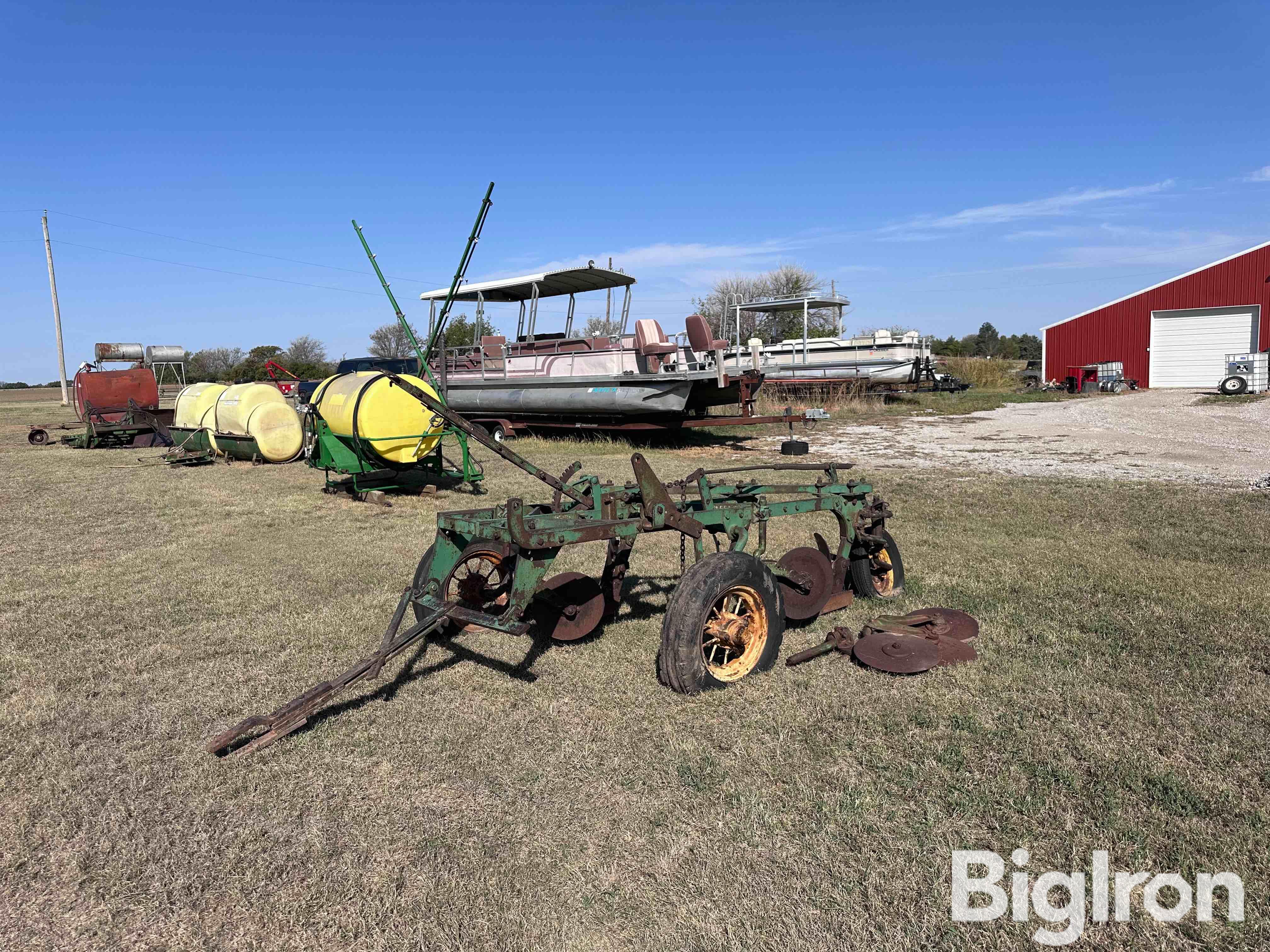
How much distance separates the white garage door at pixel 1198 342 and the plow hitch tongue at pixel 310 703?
3149cm

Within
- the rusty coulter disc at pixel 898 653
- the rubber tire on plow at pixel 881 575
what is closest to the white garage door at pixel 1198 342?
the rubber tire on plow at pixel 881 575

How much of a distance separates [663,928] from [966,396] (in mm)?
26755

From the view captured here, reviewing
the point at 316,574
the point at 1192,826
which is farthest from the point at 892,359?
the point at 1192,826

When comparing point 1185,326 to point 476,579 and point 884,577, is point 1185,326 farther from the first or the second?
point 476,579

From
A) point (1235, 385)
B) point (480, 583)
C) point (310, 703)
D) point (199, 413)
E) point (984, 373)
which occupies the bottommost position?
point (310, 703)

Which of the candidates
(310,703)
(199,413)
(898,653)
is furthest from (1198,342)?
(310,703)

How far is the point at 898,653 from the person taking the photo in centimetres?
417

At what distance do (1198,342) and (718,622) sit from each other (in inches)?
1234

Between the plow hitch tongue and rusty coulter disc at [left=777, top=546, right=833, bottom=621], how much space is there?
2.06 meters

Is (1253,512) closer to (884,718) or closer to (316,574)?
(884,718)

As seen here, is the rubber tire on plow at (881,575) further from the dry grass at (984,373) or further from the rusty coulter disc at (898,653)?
the dry grass at (984,373)

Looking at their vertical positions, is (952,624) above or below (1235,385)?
below

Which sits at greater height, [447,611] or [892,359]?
[892,359]

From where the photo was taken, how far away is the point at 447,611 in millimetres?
4035
